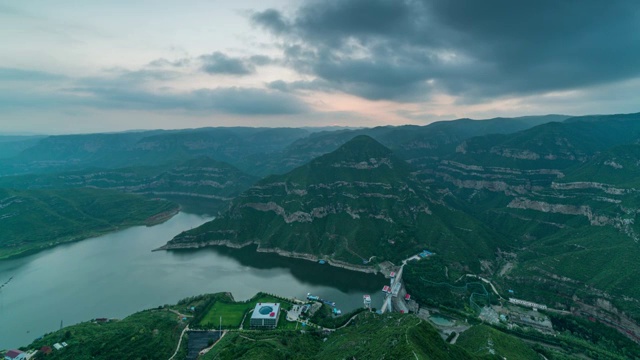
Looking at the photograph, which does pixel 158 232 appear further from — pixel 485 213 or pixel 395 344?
pixel 485 213

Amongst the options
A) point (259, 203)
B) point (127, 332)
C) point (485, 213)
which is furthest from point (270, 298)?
point (485, 213)

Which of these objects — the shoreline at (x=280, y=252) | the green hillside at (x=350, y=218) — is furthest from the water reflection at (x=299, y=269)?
the green hillside at (x=350, y=218)

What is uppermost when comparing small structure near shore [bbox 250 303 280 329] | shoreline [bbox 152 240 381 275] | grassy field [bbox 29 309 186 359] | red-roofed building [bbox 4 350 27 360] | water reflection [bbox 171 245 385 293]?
red-roofed building [bbox 4 350 27 360]

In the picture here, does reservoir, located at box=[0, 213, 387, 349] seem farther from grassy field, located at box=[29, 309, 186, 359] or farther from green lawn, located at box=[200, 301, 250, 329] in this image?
grassy field, located at box=[29, 309, 186, 359]

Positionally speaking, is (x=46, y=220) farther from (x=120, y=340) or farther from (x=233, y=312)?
(x=233, y=312)

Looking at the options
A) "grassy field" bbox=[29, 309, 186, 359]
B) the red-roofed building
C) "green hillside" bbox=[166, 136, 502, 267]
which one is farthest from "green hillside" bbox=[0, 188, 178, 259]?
the red-roofed building

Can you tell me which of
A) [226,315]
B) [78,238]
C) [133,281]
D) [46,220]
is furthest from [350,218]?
[46,220]
